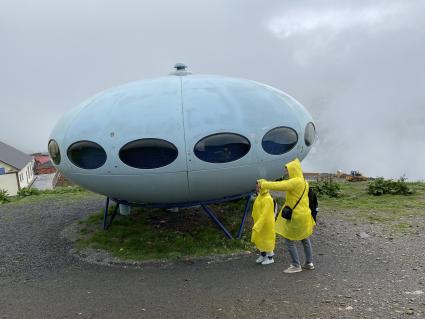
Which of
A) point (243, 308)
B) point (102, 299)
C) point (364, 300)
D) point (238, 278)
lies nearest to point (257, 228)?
point (238, 278)

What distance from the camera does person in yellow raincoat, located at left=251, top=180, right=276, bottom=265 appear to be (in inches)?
272

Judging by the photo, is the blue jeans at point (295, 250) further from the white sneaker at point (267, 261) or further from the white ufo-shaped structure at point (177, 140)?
the white ufo-shaped structure at point (177, 140)

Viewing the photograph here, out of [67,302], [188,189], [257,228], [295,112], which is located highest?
Answer: [295,112]

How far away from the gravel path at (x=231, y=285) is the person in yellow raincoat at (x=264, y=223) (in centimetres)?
41

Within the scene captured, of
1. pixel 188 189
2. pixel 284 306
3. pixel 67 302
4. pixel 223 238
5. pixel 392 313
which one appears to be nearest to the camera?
pixel 392 313

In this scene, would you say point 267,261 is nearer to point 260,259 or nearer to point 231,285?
point 260,259

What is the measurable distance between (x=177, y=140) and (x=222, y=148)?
0.83 m

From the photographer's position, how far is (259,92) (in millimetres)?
8281

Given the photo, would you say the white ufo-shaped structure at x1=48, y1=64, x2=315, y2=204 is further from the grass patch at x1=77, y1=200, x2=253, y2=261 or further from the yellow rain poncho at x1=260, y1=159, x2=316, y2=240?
the yellow rain poncho at x1=260, y1=159, x2=316, y2=240

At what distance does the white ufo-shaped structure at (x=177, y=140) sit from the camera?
723 cm

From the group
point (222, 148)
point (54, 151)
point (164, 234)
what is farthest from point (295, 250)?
point (54, 151)

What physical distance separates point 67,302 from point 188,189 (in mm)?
2709

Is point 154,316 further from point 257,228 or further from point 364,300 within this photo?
point 364,300

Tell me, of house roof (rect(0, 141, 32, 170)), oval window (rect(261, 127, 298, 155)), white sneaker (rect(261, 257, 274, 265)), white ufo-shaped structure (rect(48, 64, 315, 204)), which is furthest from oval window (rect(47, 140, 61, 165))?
house roof (rect(0, 141, 32, 170))
